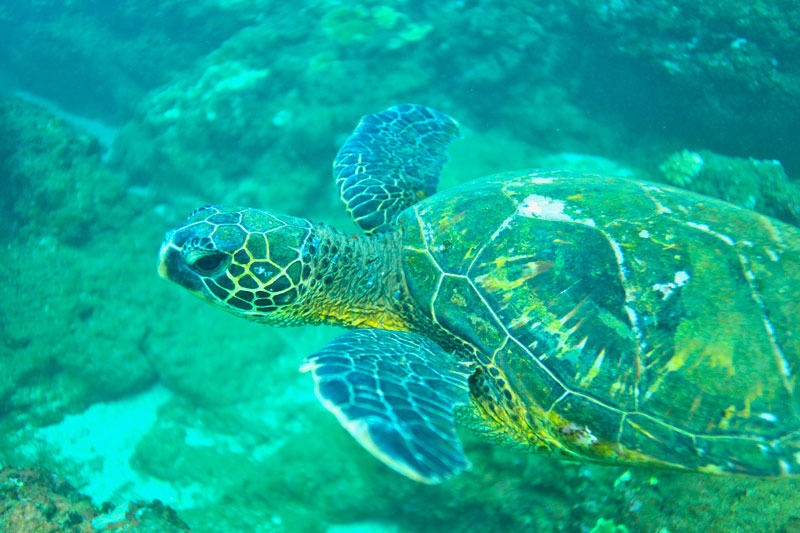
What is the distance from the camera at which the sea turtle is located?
1.66m

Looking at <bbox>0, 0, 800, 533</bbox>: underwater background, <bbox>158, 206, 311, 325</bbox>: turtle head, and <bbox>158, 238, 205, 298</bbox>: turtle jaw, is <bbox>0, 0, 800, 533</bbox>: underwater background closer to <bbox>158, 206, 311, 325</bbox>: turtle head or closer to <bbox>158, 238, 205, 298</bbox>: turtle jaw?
<bbox>158, 206, 311, 325</bbox>: turtle head

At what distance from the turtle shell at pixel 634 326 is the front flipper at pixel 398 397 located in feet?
1.12

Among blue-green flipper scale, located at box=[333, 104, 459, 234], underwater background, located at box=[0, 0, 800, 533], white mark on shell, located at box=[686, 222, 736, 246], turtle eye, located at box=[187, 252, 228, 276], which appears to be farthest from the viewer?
blue-green flipper scale, located at box=[333, 104, 459, 234]

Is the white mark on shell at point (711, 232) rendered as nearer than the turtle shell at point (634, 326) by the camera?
No

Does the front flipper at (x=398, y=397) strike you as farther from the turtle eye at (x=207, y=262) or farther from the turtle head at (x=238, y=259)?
the turtle eye at (x=207, y=262)

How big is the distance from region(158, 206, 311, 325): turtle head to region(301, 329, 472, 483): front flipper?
23.0 inches

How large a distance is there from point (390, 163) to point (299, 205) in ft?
4.79

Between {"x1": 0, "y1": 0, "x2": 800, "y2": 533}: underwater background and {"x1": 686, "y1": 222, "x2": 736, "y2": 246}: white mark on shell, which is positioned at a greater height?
{"x1": 686, "y1": 222, "x2": 736, "y2": 246}: white mark on shell

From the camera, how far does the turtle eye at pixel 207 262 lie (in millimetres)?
2242

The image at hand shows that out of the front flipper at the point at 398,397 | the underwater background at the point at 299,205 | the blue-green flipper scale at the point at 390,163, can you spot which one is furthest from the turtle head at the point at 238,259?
the underwater background at the point at 299,205

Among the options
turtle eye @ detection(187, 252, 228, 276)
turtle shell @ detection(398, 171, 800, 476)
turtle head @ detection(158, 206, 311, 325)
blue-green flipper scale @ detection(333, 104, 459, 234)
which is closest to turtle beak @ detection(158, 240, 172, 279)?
turtle head @ detection(158, 206, 311, 325)

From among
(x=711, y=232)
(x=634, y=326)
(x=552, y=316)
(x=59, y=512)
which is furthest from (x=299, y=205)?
(x=711, y=232)

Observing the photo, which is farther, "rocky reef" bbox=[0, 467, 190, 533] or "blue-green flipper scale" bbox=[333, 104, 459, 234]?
"blue-green flipper scale" bbox=[333, 104, 459, 234]

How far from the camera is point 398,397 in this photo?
159 cm
